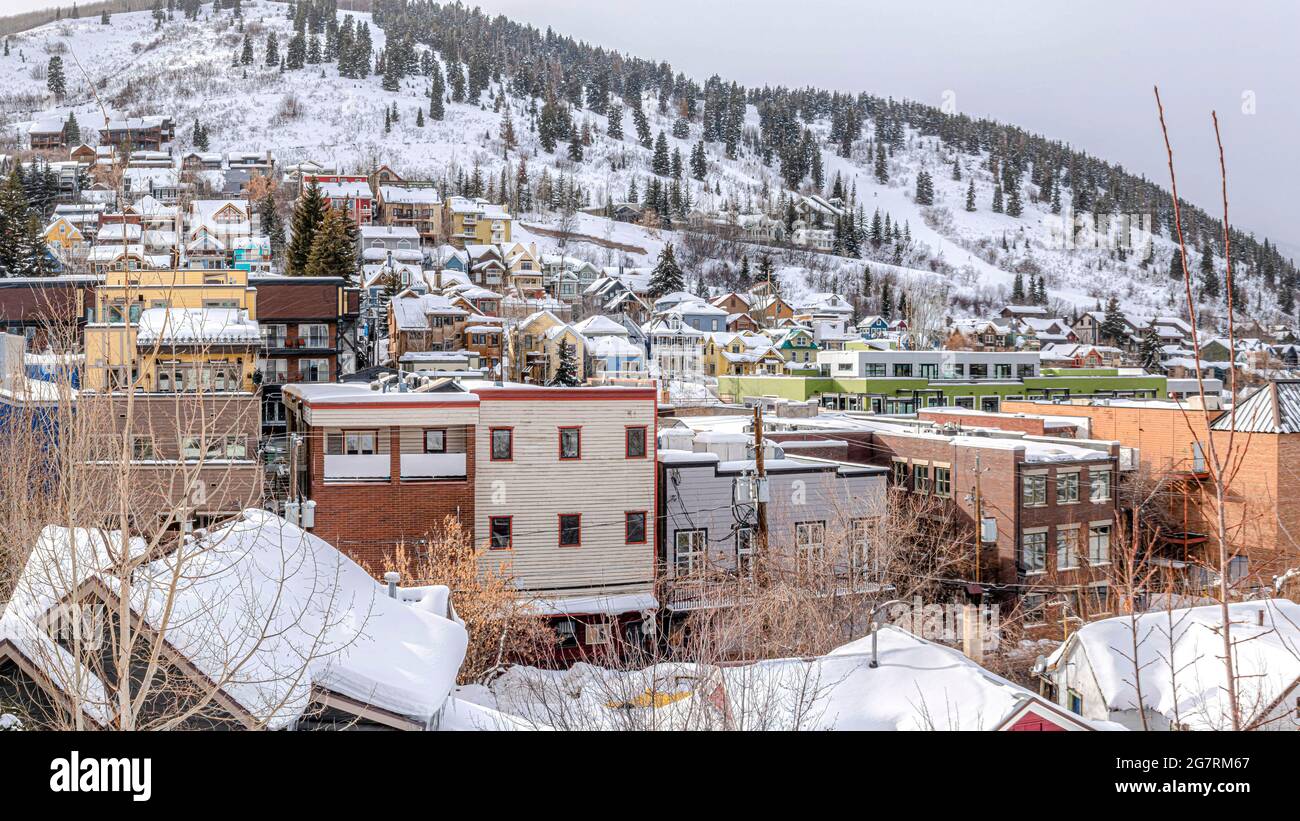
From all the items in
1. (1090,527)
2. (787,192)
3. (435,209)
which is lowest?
(1090,527)

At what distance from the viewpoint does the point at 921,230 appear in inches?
5527

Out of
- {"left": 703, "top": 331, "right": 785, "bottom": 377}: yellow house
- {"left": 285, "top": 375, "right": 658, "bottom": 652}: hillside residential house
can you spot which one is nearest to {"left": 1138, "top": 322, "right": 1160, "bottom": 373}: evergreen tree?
{"left": 703, "top": 331, "right": 785, "bottom": 377}: yellow house

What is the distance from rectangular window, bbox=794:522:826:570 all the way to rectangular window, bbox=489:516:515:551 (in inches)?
217

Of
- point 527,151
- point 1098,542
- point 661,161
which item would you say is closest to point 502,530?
point 1098,542

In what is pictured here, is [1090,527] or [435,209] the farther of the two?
[435,209]

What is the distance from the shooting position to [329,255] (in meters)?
42.7

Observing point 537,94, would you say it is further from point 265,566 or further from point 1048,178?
point 265,566

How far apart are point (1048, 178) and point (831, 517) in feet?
521

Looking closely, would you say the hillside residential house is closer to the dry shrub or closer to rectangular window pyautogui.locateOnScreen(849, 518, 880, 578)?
the dry shrub

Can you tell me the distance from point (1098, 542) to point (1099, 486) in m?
1.47

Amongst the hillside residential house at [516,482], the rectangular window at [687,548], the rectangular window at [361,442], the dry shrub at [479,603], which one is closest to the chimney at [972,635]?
the rectangular window at [687,548]

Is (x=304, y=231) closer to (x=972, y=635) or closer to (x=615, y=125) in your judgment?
(x=972, y=635)

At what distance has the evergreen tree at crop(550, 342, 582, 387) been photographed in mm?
41328
